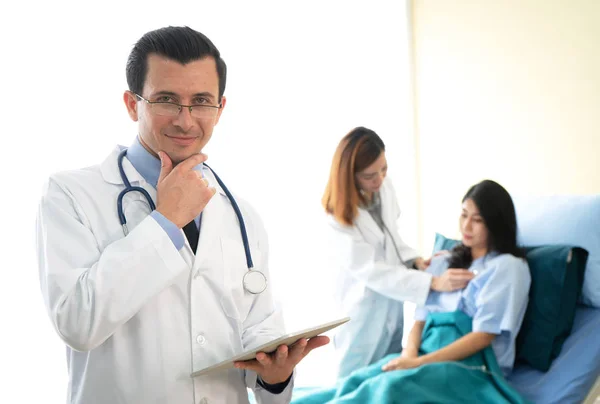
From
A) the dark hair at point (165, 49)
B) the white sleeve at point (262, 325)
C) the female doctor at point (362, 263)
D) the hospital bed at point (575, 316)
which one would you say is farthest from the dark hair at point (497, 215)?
the dark hair at point (165, 49)

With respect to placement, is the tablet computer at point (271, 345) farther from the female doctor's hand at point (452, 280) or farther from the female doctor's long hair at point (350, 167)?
the female doctor's long hair at point (350, 167)

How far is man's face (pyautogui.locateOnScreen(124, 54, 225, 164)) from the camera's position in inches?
44.5

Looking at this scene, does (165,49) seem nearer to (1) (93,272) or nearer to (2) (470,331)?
(1) (93,272)

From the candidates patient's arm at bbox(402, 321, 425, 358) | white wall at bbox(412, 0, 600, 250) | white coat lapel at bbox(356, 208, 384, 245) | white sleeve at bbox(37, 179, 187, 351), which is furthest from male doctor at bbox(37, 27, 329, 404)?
white wall at bbox(412, 0, 600, 250)

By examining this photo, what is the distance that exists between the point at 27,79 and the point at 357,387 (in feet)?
5.28

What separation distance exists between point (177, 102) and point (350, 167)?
4.82 feet

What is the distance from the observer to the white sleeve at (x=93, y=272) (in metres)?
0.97

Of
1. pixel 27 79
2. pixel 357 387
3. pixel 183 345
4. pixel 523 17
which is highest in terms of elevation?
pixel 523 17

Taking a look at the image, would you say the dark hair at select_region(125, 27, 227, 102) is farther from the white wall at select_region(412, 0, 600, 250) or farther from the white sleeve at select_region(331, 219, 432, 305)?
the white wall at select_region(412, 0, 600, 250)

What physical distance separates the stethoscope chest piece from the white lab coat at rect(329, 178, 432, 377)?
1306 millimetres

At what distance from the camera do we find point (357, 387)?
2049 millimetres

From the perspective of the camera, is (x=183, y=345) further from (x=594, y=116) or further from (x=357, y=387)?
(x=594, y=116)

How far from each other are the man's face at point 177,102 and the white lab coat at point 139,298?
0.11 meters

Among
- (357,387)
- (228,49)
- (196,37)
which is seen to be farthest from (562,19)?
(196,37)
